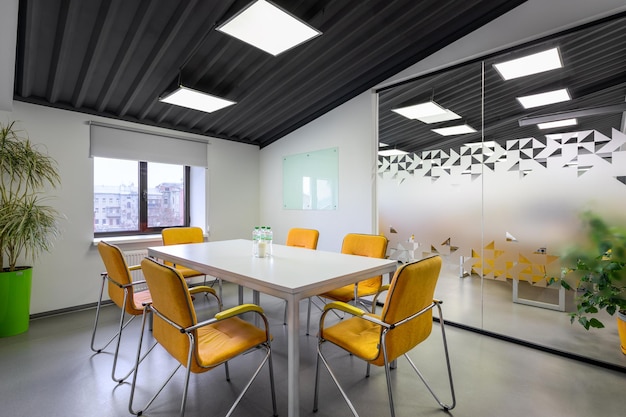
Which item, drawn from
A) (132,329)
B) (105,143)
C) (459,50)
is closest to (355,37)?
(459,50)

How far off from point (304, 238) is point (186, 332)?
2208 mm

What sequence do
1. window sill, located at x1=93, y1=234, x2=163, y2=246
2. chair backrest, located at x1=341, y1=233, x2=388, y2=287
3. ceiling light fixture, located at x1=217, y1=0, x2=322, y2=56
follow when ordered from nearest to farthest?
ceiling light fixture, located at x1=217, y1=0, x2=322, y2=56 < chair backrest, located at x1=341, y1=233, x2=388, y2=287 < window sill, located at x1=93, y1=234, x2=163, y2=246

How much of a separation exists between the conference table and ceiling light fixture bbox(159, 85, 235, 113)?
161 centimetres

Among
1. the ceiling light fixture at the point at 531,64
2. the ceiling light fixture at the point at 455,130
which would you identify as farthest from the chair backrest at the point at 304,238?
the ceiling light fixture at the point at 531,64

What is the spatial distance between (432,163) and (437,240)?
881 mm

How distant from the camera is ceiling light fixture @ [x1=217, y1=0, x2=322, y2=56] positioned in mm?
2205

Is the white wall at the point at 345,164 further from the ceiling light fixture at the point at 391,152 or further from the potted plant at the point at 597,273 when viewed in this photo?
the potted plant at the point at 597,273

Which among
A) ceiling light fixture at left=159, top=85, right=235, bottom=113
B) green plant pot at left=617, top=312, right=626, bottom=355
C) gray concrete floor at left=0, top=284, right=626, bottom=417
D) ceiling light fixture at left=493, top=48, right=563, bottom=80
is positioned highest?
ceiling light fixture at left=493, top=48, right=563, bottom=80

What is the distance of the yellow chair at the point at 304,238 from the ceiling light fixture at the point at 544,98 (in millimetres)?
2373

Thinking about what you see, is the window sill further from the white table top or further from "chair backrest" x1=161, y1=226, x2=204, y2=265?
the white table top

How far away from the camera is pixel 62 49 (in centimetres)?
279

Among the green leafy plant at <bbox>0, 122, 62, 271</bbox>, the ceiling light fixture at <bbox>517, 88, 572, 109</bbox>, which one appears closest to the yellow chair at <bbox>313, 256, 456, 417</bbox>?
the ceiling light fixture at <bbox>517, 88, 572, 109</bbox>

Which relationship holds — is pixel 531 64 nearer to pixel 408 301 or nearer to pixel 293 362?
pixel 408 301

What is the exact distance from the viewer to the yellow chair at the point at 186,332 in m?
1.51
